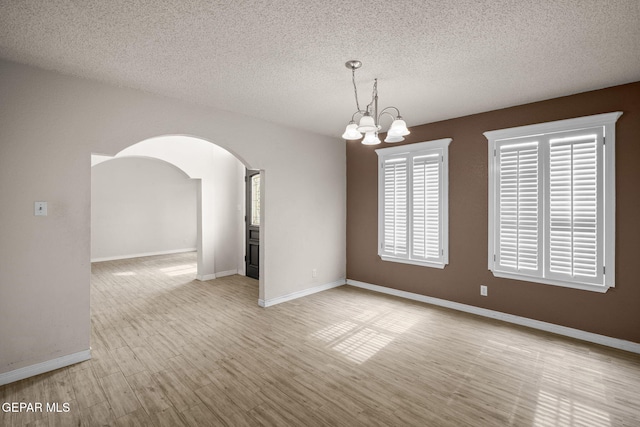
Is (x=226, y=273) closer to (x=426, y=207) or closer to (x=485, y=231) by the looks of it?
(x=426, y=207)

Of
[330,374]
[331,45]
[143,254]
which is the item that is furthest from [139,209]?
[331,45]

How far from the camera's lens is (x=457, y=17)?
6.88ft

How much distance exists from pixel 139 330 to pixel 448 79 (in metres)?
4.43

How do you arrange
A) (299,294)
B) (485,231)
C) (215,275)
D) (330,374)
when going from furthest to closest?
1. (215,275)
2. (299,294)
3. (485,231)
4. (330,374)

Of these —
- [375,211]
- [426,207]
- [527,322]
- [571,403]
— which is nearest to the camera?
[571,403]

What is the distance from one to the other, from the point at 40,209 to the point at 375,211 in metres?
4.29

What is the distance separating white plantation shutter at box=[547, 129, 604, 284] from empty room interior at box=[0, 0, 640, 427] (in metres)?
0.02

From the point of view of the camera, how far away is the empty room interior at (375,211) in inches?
88.3

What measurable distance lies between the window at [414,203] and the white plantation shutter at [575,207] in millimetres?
1255

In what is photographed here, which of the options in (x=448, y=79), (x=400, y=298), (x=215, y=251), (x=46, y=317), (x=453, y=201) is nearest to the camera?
(x=46, y=317)

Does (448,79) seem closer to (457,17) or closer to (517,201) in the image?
(457,17)

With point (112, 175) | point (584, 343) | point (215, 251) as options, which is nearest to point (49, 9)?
point (215, 251)

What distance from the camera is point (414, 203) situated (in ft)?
15.9

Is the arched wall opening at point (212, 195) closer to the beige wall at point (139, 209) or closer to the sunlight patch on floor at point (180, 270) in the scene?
the sunlight patch on floor at point (180, 270)
